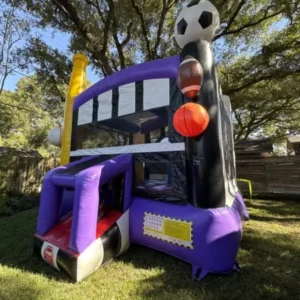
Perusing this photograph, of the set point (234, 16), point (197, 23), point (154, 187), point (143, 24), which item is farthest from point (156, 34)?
point (154, 187)

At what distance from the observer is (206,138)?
2611 millimetres

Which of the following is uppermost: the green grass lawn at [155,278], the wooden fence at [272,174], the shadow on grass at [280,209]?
the wooden fence at [272,174]

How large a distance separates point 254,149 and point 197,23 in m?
7.13

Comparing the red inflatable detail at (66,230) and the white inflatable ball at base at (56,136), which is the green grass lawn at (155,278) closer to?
the red inflatable detail at (66,230)

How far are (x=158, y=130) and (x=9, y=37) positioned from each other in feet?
35.8

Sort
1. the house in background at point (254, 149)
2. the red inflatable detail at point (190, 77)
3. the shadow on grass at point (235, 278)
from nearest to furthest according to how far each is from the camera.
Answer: the shadow on grass at point (235, 278), the red inflatable detail at point (190, 77), the house in background at point (254, 149)

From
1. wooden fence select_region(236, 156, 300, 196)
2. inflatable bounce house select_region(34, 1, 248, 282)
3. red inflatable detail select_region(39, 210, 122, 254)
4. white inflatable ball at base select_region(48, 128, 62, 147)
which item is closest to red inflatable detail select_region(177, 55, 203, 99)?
inflatable bounce house select_region(34, 1, 248, 282)

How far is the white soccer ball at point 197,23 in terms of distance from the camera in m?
2.88

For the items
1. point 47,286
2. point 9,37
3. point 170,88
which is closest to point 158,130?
point 170,88

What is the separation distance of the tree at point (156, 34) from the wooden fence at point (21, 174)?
342 centimetres

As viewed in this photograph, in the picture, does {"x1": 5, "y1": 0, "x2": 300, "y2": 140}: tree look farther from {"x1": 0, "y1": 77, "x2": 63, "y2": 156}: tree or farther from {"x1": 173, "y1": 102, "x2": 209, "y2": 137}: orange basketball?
{"x1": 0, "y1": 77, "x2": 63, "y2": 156}: tree

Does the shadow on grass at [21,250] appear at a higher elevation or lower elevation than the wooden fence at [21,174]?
lower

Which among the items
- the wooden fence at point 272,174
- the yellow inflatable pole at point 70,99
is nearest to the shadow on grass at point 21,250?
the yellow inflatable pole at point 70,99

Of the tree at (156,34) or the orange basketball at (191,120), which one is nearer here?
the orange basketball at (191,120)
